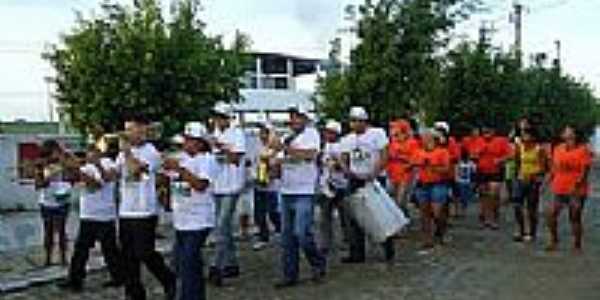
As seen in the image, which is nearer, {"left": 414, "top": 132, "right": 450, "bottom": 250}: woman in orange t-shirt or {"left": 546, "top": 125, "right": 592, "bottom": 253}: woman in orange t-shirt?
{"left": 546, "top": 125, "right": 592, "bottom": 253}: woman in orange t-shirt

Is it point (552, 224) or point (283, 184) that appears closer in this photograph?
point (283, 184)

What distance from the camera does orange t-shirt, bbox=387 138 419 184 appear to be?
15.8 meters

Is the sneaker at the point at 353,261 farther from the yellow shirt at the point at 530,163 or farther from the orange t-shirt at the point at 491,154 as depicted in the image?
the orange t-shirt at the point at 491,154

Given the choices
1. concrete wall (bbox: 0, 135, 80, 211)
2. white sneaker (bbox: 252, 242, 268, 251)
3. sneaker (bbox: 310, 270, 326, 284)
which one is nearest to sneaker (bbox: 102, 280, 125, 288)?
sneaker (bbox: 310, 270, 326, 284)

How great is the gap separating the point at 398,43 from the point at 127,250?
39.6 ft


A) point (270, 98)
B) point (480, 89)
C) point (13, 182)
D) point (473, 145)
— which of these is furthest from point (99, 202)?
point (270, 98)

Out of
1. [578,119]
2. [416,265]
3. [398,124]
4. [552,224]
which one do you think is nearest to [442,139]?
[398,124]

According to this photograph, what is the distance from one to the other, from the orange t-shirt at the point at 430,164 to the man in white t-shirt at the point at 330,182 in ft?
6.10

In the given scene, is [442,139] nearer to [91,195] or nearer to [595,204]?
[91,195]

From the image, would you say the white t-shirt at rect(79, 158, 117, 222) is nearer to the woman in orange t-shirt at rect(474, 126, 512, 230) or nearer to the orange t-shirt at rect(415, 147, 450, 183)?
the orange t-shirt at rect(415, 147, 450, 183)

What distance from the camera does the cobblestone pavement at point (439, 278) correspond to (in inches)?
436

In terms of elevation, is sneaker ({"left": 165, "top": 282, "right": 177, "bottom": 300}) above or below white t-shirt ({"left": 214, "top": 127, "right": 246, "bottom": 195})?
below

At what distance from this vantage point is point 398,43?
21531 mm

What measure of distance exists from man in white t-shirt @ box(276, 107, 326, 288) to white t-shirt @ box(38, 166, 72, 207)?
254cm
